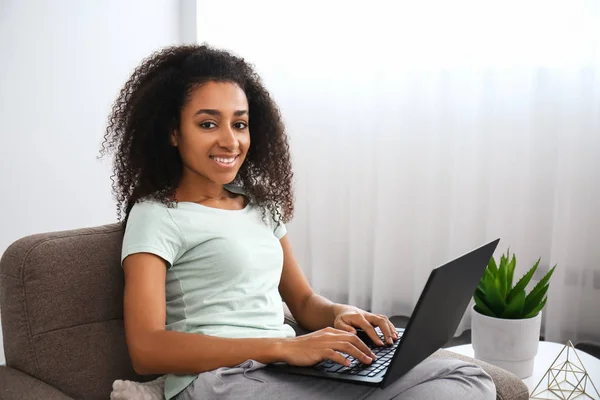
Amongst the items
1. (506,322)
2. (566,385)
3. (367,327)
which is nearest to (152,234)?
(367,327)

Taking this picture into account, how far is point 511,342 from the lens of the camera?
5.47 feet

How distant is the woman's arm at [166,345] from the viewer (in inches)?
50.4

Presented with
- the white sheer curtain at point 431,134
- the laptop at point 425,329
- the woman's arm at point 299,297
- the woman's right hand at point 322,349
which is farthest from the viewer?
the white sheer curtain at point 431,134

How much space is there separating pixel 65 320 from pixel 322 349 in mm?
496

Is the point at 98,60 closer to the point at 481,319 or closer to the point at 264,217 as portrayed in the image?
the point at 264,217

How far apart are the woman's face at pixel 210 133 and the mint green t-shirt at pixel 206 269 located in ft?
0.28

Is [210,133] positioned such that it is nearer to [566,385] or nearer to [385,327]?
[385,327]

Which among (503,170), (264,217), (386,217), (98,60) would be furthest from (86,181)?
(503,170)

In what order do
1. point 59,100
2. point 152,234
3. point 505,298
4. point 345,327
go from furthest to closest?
point 59,100
point 505,298
point 345,327
point 152,234

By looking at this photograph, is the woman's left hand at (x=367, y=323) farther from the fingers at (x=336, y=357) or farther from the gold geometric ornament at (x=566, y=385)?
the gold geometric ornament at (x=566, y=385)

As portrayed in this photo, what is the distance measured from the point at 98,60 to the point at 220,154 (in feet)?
5.19

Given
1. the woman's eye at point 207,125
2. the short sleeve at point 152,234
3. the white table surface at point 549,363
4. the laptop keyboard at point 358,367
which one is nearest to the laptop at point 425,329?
the laptop keyboard at point 358,367

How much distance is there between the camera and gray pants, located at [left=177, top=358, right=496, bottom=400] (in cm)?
125

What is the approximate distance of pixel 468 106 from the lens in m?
2.85
